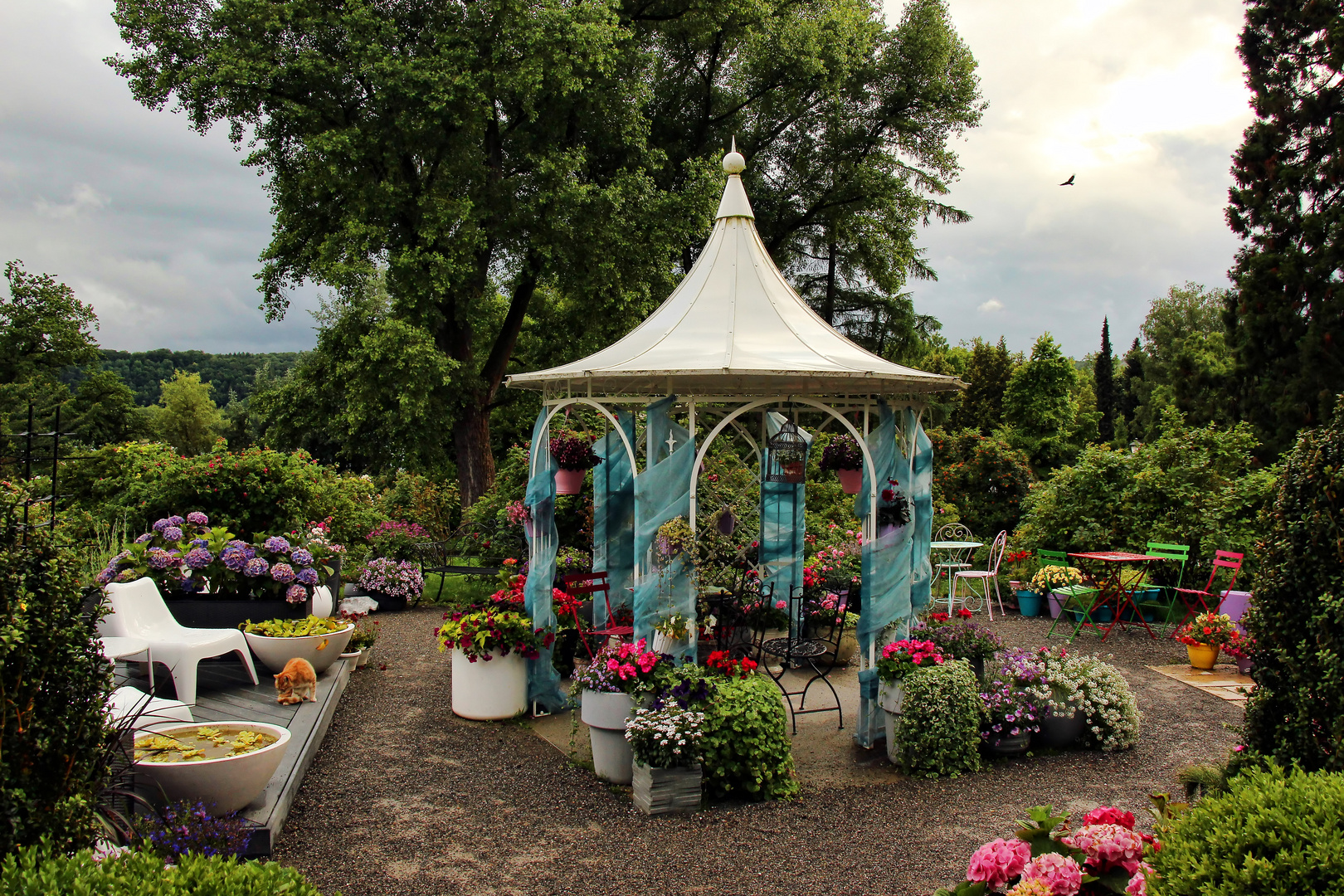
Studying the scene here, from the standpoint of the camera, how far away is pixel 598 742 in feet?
18.6

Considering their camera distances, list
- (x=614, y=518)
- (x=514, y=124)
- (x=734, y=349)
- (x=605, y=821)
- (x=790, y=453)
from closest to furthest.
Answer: (x=605, y=821) → (x=734, y=349) → (x=790, y=453) → (x=614, y=518) → (x=514, y=124)

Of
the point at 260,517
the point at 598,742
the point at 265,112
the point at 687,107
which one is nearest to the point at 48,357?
the point at 265,112

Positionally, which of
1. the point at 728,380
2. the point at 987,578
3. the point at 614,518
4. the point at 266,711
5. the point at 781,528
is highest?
the point at 728,380

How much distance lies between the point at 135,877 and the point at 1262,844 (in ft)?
11.1

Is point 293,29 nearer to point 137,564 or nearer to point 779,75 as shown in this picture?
point 779,75

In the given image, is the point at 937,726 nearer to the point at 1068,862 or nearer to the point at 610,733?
the point at 610,733

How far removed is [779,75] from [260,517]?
14077mm

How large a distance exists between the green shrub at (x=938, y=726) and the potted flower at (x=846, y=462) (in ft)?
6.09

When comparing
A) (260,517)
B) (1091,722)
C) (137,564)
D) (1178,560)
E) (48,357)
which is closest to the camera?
(1091,722)

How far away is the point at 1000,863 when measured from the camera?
3.05 metres

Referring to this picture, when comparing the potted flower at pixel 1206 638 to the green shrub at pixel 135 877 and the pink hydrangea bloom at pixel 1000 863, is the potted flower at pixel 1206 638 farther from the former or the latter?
the green shrub at pixel 135 877

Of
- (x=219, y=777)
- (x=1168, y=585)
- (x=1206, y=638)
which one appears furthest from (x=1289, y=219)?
(x=219, y=777)

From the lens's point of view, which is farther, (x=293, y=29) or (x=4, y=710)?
(x=293, y=29)

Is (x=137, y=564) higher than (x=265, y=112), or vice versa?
(x=265, y=112)
